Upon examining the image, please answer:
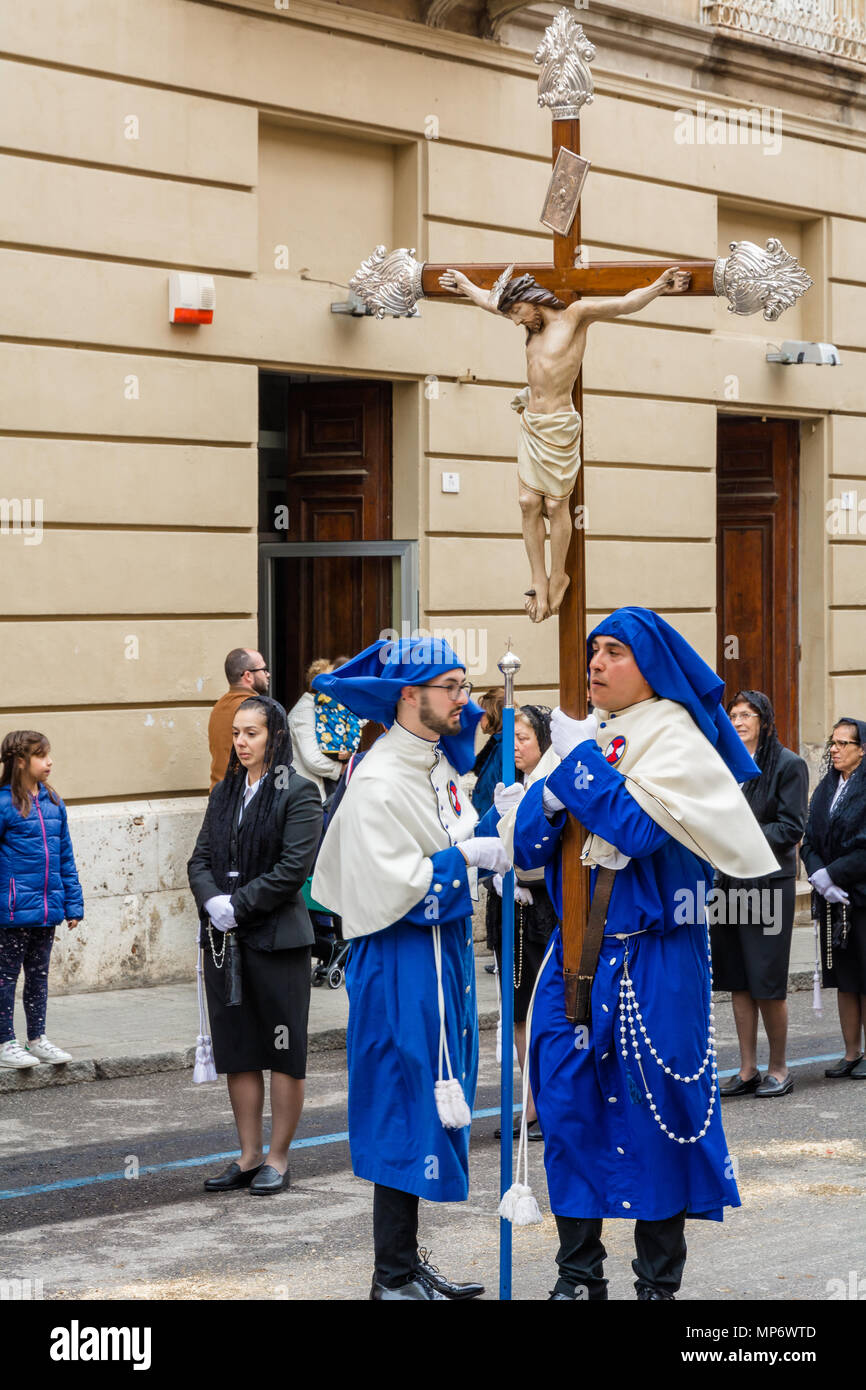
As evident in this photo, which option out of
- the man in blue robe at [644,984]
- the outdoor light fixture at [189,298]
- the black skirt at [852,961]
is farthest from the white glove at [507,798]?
the outdoor light fixture at [189,298]

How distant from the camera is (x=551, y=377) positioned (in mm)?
6047

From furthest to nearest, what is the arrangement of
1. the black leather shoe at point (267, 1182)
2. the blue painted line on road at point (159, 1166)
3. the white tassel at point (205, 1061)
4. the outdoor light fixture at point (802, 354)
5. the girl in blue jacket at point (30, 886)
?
1. the outdoor light fixture at point (802, 354)
2. the girl in blue jacket at point (30, 886)
3. the white tassel at point (205, 1061)
4. the blue painted line on road at point (159, 1166)
5. the black leather shoe at point (267, 1182)

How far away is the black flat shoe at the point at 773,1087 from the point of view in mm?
9145

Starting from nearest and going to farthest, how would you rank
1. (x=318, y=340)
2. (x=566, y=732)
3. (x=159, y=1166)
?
(x=566, y=732) → (x=159, y=1166) → (x=318, y=340)

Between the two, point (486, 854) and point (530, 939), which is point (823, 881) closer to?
point (530, 939)

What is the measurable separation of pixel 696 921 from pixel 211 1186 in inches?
111

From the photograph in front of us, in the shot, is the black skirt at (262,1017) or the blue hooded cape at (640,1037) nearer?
the blue hooded cape at (640,1037)

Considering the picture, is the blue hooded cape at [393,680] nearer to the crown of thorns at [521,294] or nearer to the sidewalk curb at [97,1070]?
the crown of thorns at [521,294]

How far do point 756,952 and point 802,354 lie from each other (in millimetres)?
7909

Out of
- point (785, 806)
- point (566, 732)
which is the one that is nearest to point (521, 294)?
point (566, 732)

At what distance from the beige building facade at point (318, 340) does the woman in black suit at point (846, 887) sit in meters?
4.09

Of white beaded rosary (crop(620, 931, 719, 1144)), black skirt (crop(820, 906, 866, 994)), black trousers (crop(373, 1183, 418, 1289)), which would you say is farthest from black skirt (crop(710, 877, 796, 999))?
white beaded rosary (crop(620, 931, 719, 1144))

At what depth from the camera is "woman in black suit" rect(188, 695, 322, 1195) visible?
7363 mm

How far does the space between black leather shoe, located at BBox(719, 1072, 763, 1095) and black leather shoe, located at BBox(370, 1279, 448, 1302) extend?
3691mm
